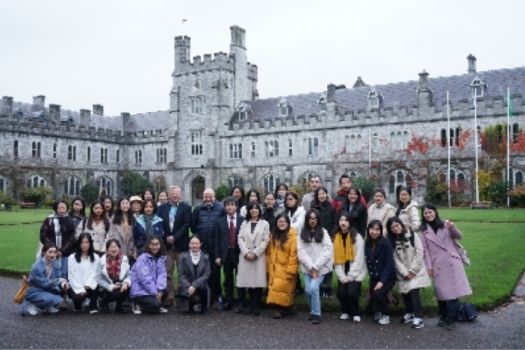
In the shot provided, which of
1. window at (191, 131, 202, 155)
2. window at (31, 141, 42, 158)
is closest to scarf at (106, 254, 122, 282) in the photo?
window at (191, 131, 202, 155)

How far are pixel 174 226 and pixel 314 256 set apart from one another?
9.43 feet

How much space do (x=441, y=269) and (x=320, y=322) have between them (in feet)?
6.69

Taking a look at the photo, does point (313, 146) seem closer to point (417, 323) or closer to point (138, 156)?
point (138, 156)

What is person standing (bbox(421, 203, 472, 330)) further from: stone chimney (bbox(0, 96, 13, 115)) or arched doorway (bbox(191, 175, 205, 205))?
stone chimney (bbox(0, 96, 13, 115))

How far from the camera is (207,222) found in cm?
998

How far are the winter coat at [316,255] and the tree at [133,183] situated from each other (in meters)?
39.5

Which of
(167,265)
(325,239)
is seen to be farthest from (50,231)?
(325,239)

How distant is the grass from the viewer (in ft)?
31.9

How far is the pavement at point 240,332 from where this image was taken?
23.9 feet

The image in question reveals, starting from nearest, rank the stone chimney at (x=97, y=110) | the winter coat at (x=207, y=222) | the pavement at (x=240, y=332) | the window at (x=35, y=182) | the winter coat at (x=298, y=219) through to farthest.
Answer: the pavement at (x=240, y=332) → the winter coat at (x=298, y=219) → the winter coat at (x=207, y=222) → the window at (x=35, y=182) → the stone chimney at (x=97, y=110)

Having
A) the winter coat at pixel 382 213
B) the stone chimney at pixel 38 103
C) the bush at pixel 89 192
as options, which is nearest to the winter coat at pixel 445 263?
the winter coat at pixel 382 213

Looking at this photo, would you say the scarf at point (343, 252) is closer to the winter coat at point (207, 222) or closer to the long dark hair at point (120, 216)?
the winter coat at point (207, 222)

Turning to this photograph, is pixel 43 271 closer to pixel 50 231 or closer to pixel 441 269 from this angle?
pixel 50 231

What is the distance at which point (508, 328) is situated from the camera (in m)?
7.96
